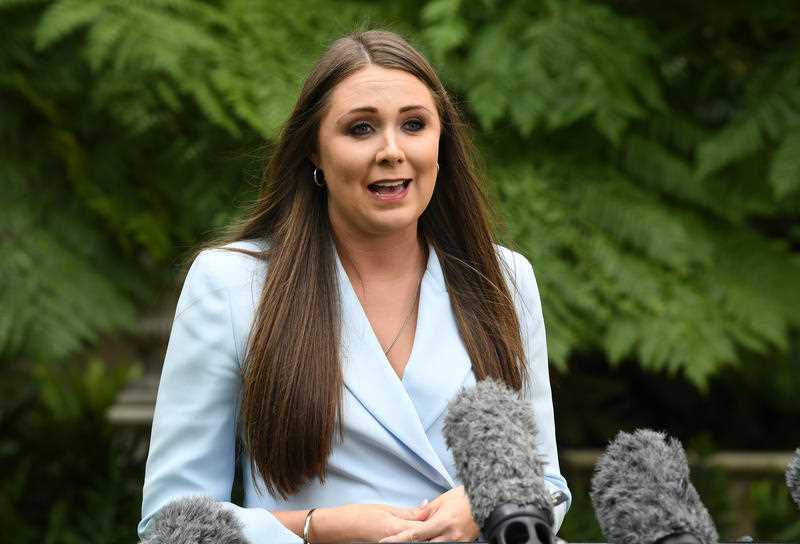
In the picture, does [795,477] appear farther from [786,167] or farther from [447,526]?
[786,167]

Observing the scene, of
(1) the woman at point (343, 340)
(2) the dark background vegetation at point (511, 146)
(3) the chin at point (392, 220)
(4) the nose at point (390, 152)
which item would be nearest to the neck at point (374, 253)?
(1) the woman at point (343, 340)

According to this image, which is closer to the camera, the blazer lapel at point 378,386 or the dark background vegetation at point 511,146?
the blazer lapel at point 378,386

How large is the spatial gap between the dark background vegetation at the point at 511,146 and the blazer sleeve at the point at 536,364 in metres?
1.11

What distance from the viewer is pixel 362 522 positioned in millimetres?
1864

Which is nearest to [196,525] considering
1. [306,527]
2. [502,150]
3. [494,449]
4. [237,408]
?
[494,449]

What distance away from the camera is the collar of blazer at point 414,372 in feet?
6.66

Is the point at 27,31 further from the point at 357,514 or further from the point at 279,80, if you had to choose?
the point at 357,514

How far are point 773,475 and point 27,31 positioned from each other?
3.61m

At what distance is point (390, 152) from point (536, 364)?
0.55m

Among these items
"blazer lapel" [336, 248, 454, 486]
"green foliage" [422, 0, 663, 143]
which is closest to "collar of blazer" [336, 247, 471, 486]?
"blazer lapel" [336, 248, 454, 486]

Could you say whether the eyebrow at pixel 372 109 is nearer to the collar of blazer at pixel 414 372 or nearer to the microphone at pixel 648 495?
the collar of blazer at pixel 414 372

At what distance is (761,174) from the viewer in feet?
12.3

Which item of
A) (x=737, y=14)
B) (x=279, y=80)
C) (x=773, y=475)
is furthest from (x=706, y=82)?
(x=773, y=475)

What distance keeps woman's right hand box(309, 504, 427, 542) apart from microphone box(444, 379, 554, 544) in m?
0.43
